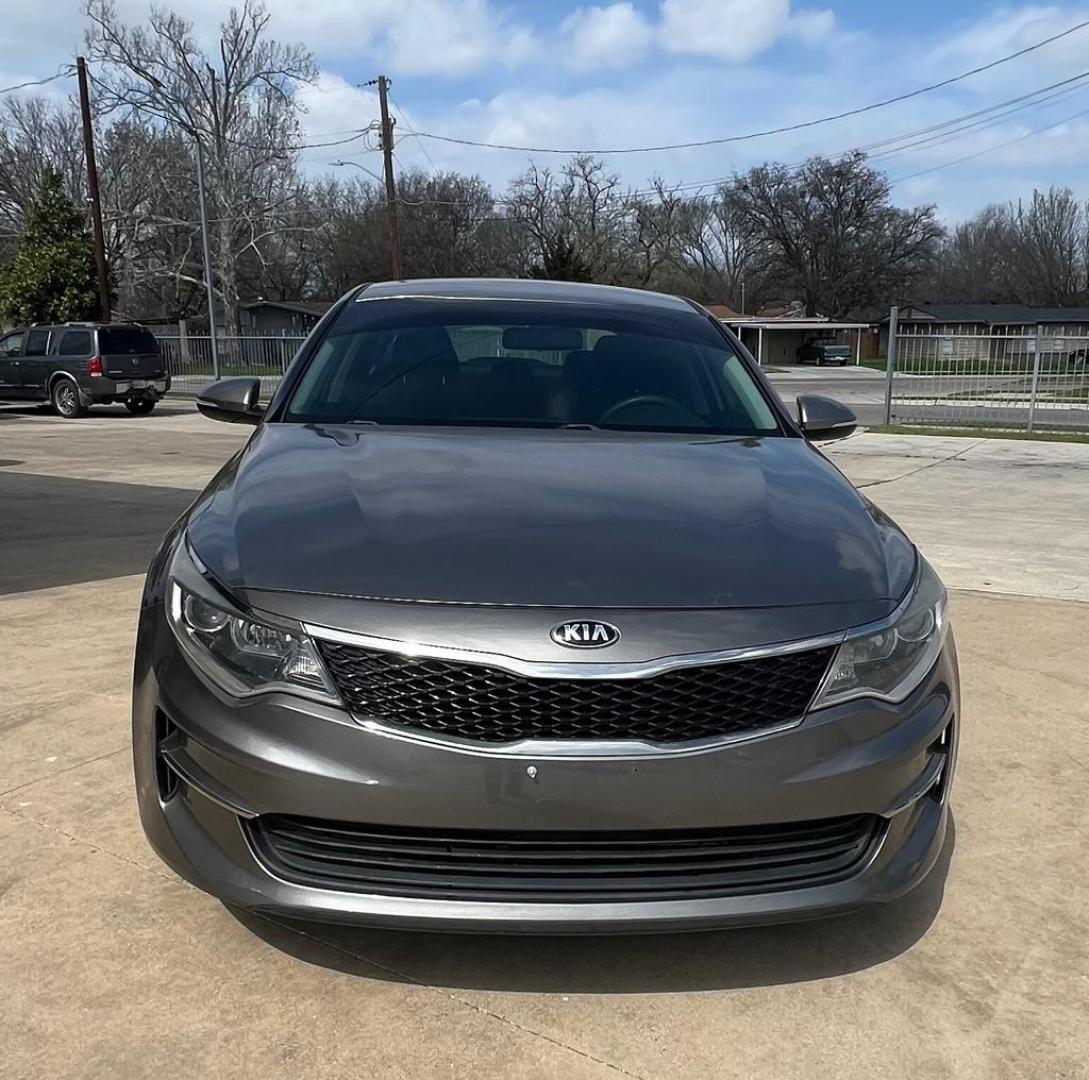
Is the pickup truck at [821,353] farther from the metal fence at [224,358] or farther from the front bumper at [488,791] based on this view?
the front bumper at [488,791]

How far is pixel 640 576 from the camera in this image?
84.4 inches

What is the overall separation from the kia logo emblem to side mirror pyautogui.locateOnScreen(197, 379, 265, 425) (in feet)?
6.93

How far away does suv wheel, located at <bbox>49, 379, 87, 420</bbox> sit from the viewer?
20.1 m

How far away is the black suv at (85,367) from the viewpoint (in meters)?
20.0

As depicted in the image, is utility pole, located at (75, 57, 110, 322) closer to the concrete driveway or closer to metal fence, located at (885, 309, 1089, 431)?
metal fence, located at (885, 309, 1089, 431)

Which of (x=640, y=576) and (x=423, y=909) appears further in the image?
(x=640, y=576)

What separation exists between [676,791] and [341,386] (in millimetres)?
2024

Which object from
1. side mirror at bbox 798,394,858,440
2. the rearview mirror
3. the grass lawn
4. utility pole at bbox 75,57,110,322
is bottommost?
the grass lawn

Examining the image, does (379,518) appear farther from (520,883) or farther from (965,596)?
(965,596)

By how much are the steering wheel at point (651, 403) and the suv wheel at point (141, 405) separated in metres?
19.4

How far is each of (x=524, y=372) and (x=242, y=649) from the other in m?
1.77

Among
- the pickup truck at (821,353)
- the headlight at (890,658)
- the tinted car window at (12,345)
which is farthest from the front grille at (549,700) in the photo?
the pickup truck at (821,353)

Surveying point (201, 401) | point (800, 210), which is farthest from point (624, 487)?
point (800, 210)

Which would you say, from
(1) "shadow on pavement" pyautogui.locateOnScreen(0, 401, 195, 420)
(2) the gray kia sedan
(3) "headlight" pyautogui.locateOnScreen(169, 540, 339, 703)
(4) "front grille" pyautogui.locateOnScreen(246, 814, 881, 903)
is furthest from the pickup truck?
(3) "headlight" pyautogui.locateOnScreen(169, 540, 339, 703)
